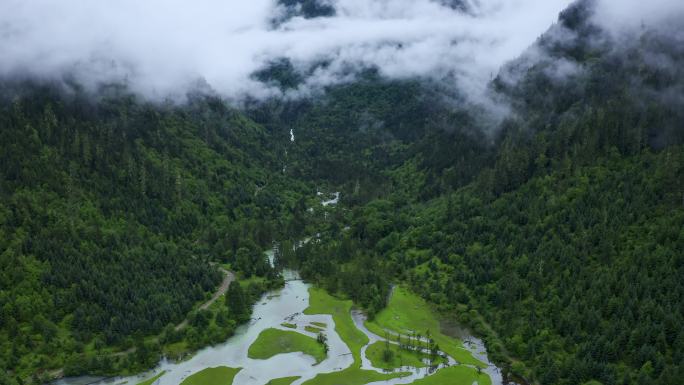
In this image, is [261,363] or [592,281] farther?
[592,281]

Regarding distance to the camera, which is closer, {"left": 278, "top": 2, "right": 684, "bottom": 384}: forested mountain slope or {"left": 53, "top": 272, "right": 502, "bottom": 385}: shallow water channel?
{"left": 278, "top": 2, "right": 684, "bottom": 384}: forested mountain slope

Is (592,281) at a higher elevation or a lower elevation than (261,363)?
higher

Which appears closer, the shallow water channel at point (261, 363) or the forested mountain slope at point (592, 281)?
the forested mountain slope at point (592, 281)

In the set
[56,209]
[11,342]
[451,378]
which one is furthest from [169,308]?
[451,378]

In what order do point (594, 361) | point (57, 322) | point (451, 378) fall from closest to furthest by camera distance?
point (594, 361), point (451, 378), point (57, 322)

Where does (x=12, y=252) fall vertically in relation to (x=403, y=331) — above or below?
above

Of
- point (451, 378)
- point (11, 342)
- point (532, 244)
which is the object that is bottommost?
point (451, 378)

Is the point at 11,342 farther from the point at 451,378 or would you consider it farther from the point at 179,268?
the point at 451,378

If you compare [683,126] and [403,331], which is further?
[683,126]

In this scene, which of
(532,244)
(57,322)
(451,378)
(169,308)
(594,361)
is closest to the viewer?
(594,361)

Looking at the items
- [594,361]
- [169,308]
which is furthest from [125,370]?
[594,361]
